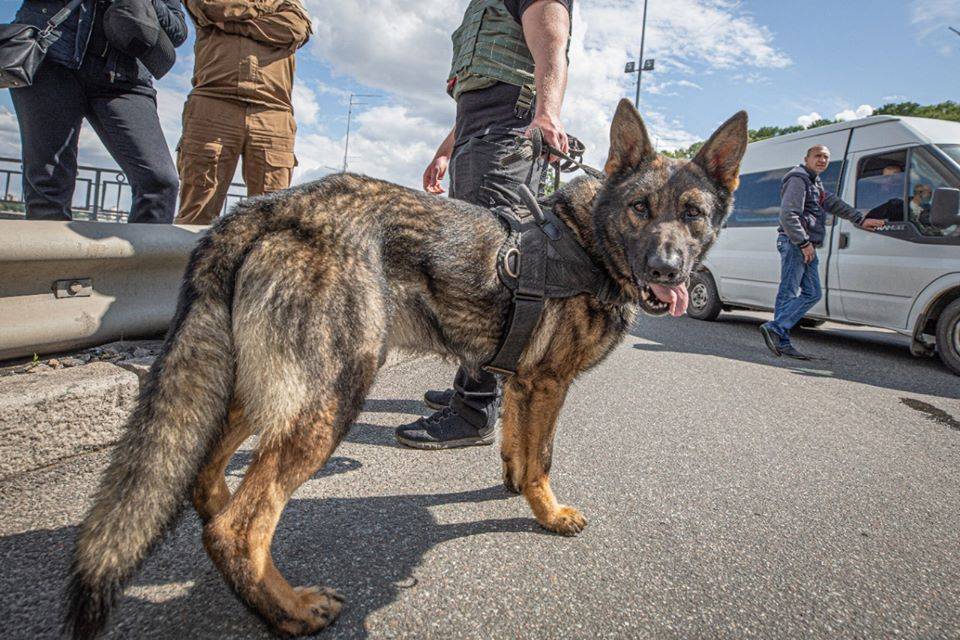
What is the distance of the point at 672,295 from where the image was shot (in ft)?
7.11

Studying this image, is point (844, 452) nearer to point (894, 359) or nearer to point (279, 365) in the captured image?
point (279, 365)

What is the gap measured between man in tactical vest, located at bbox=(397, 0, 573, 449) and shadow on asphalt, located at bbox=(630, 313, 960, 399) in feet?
11.7

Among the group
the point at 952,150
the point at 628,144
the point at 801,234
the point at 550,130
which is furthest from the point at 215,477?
the point at 952,150

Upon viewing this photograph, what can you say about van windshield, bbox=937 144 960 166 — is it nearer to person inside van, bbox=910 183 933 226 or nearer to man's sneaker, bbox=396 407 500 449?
person inside van, bbox=910 183 933 226

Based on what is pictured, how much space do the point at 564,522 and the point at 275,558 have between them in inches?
44.7

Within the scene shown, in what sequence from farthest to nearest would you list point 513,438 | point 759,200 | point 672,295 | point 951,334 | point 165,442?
point 759,200
point 951,334
point 513,438
point 672,295
point 165,442

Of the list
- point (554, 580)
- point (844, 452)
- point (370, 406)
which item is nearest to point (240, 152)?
point (370, 406)

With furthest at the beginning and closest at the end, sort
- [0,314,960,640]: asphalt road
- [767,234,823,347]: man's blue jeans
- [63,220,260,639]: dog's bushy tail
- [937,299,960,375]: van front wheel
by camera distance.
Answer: [767,234,823,347]: man's blue jeans → [937,299,960,375]: van front wheel → [0,314,960,640]: asphalt road → [63,220,260,639]: dog's bushy tail

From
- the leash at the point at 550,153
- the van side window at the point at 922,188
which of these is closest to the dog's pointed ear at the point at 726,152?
the leash at the point at 550,153

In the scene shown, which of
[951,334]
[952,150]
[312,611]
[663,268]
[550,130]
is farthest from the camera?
[952,150]

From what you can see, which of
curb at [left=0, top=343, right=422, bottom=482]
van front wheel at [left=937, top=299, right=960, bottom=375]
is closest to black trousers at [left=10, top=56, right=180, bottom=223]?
curb at [left=0, top=343, right=422, bottom=482]

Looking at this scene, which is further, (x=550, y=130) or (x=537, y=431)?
(x=550, y=130)

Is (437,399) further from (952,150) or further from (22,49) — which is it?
(952,150)

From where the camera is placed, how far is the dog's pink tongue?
2158mm
